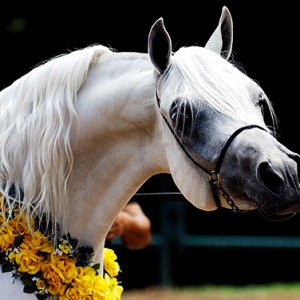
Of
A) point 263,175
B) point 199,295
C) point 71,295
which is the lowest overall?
point 199,295

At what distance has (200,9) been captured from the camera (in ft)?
23.6

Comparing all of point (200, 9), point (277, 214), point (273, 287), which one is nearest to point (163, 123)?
point (277, 214)

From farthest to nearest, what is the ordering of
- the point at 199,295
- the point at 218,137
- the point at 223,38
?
the point at 199,295, the point at 223,38, the point at 218,137

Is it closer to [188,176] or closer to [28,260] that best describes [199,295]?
[28,260]

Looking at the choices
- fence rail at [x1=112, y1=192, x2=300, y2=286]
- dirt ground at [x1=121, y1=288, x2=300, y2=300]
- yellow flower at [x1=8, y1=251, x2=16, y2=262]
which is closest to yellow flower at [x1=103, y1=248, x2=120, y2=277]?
yellow flower at [x1=8, y1=251, x2=16, y2=262]

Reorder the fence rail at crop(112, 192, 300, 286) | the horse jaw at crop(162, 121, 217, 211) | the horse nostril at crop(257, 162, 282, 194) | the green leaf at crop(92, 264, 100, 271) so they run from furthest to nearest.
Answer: the fence rail at crop(112, 192, 300, 286)
the green leaf at crop(92, 264, 100, 271)
the horse jaw at crop(162, 121, 217, 211)
the horse nostril at crop(257, 162, 282, 194)

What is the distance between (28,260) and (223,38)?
1067 millimetres

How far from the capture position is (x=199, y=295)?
25.5 ft

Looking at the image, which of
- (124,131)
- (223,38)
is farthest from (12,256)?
(223,38)

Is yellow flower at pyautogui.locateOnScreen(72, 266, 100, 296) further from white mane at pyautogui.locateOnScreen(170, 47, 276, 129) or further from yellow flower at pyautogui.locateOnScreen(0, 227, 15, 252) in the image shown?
white mane at pyautogui.locateOnScreen(170, 47, 276, 129)

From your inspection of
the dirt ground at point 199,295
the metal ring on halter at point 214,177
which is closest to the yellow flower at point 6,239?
the metal ring on halter at point 214,177

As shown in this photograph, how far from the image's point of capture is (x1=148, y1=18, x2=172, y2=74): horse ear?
2621 mm

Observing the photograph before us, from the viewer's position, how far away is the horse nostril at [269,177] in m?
2.30

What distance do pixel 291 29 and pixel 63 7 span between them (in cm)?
212
